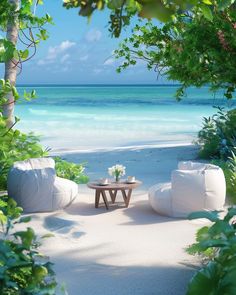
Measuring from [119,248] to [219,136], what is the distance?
7.05 meters

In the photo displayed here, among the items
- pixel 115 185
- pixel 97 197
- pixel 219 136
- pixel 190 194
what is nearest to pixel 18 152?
pixel 97 197

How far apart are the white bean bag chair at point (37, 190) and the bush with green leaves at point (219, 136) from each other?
4.77 meters

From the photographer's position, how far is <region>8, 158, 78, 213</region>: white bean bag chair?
745 centimetres

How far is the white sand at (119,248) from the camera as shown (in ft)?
15.0

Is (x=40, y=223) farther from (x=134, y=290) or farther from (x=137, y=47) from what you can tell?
(x=137, y=47)

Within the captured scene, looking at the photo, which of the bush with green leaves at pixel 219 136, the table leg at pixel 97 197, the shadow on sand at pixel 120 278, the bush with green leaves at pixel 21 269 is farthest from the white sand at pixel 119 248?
the bush with green leaves at pixel 219 136

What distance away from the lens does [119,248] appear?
5621mm

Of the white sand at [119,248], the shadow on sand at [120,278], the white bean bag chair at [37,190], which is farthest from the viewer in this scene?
the white bean bag chair at [37,190]

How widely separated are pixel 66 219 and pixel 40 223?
367mm

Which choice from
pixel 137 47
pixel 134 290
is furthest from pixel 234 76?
pixel 137 47

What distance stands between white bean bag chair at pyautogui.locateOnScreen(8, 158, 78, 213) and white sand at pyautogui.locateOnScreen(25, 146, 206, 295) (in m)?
0.20

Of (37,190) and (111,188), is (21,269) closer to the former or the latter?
(37,190)

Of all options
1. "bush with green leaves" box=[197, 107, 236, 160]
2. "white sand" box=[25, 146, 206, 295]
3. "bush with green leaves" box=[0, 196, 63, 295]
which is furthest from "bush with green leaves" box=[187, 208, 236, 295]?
"bush with green leaves" box=[197, 107, 236, 160]

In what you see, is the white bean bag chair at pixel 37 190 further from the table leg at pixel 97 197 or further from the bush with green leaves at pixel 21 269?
the bush with green leaves at pixel 21 269
